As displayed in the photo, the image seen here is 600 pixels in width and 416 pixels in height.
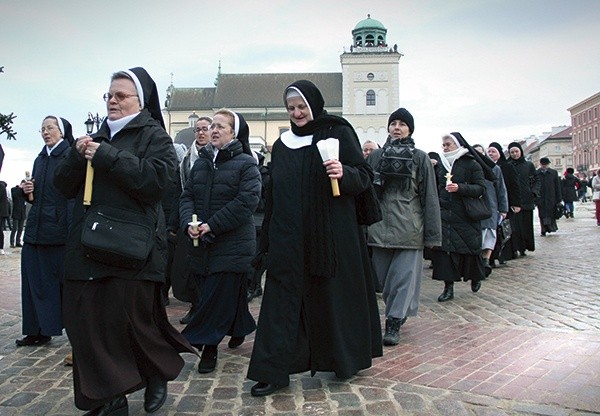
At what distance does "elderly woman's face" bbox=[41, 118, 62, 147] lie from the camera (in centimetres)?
554

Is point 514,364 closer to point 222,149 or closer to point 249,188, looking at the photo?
point 249,188

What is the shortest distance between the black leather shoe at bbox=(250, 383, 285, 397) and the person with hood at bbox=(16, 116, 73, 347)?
2264 millimetres

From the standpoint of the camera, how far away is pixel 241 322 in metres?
5.04

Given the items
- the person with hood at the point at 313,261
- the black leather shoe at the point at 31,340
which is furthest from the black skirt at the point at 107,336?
the black leather shoe at the point at 31,340

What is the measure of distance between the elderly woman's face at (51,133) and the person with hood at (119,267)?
2.05m

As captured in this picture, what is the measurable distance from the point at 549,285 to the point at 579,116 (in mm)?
107299

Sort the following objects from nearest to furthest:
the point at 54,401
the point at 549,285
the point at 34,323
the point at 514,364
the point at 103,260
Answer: the point at 103,260, the point at 54,401, the point at 514,364, the point at 34,323, the point at 549,285

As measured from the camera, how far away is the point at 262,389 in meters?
4.10

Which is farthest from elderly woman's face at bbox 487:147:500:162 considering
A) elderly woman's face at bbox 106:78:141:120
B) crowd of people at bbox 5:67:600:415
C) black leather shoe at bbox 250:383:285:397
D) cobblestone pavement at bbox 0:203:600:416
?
elderly woman's face at bbox 106:78:141:120

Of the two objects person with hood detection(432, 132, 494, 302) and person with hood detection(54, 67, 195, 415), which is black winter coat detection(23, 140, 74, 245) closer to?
person with hood detection(54, 67, 195, 415)

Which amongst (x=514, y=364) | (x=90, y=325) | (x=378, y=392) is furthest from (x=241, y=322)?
(x=514, y=364)

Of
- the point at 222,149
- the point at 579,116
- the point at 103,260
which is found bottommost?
the point at 103,260

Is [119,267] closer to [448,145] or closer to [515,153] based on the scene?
[448,145]

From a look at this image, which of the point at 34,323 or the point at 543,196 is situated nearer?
the point at 34,323
